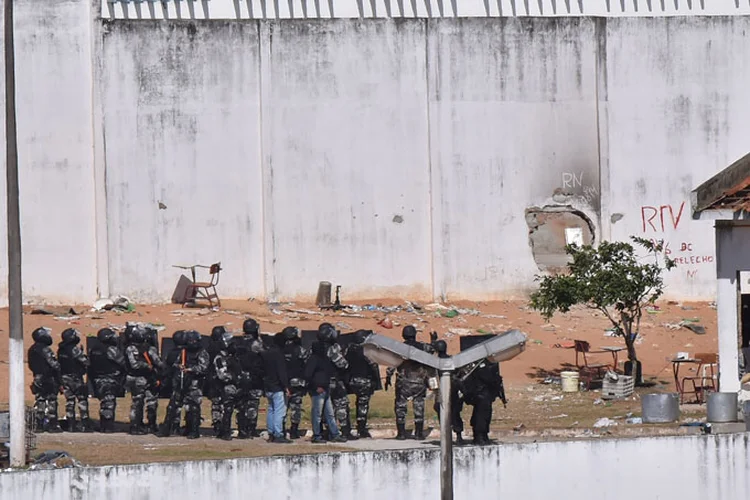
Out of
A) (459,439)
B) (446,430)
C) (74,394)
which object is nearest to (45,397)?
(74,394)

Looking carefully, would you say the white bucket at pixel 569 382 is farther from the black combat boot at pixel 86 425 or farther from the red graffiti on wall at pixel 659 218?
the red graffiti on wall at pixel 659 218

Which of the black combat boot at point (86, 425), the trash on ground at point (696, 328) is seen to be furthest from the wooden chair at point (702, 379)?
the black combat boot at point (86, 425)

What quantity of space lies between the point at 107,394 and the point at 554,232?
502 inches

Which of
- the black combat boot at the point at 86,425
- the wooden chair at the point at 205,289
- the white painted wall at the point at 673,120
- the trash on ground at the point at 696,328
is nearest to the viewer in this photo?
the black combat boot at the point at 86,425

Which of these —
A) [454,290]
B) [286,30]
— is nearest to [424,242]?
[454,290]

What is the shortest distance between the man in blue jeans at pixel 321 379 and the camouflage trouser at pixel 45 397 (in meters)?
3.21

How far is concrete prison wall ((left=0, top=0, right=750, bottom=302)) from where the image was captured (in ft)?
101

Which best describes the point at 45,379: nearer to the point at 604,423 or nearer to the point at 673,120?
the point at 604,423

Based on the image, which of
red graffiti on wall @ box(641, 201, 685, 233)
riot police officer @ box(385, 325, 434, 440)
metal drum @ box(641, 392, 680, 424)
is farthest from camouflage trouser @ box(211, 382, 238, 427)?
red graffiti on wall @ box(641, 201, 685, 233)

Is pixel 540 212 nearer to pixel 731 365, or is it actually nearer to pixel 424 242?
pixel 424 242

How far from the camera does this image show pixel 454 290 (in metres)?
31.6

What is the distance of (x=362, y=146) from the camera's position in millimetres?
31281

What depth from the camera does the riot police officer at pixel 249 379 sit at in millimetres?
20172

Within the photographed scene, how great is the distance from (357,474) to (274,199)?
1593 cm
